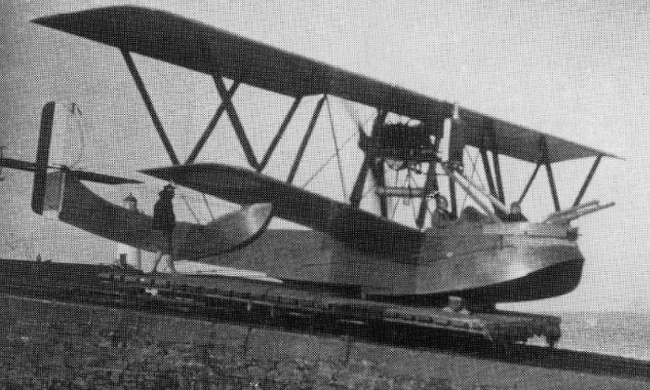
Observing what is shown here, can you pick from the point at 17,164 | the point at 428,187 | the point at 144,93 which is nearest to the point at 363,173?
the point at 428,187

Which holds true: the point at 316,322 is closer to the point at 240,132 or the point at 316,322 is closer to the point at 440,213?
the point at 240,132

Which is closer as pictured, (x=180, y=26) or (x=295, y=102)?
(x=180, y=26)

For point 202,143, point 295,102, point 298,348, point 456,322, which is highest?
point 295,102

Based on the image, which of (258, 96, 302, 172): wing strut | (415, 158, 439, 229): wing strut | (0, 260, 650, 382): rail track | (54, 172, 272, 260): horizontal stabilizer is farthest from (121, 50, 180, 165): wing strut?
(415, 158, 439, 229): wing strut

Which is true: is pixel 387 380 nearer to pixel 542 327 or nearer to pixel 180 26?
pixel 542 327

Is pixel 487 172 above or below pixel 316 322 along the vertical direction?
above

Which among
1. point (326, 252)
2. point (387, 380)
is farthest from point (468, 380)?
A: point (326, 252)

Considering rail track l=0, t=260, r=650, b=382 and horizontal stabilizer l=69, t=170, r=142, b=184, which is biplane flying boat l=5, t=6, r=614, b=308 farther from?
rail track l=0, t=260, r=650, b=382
